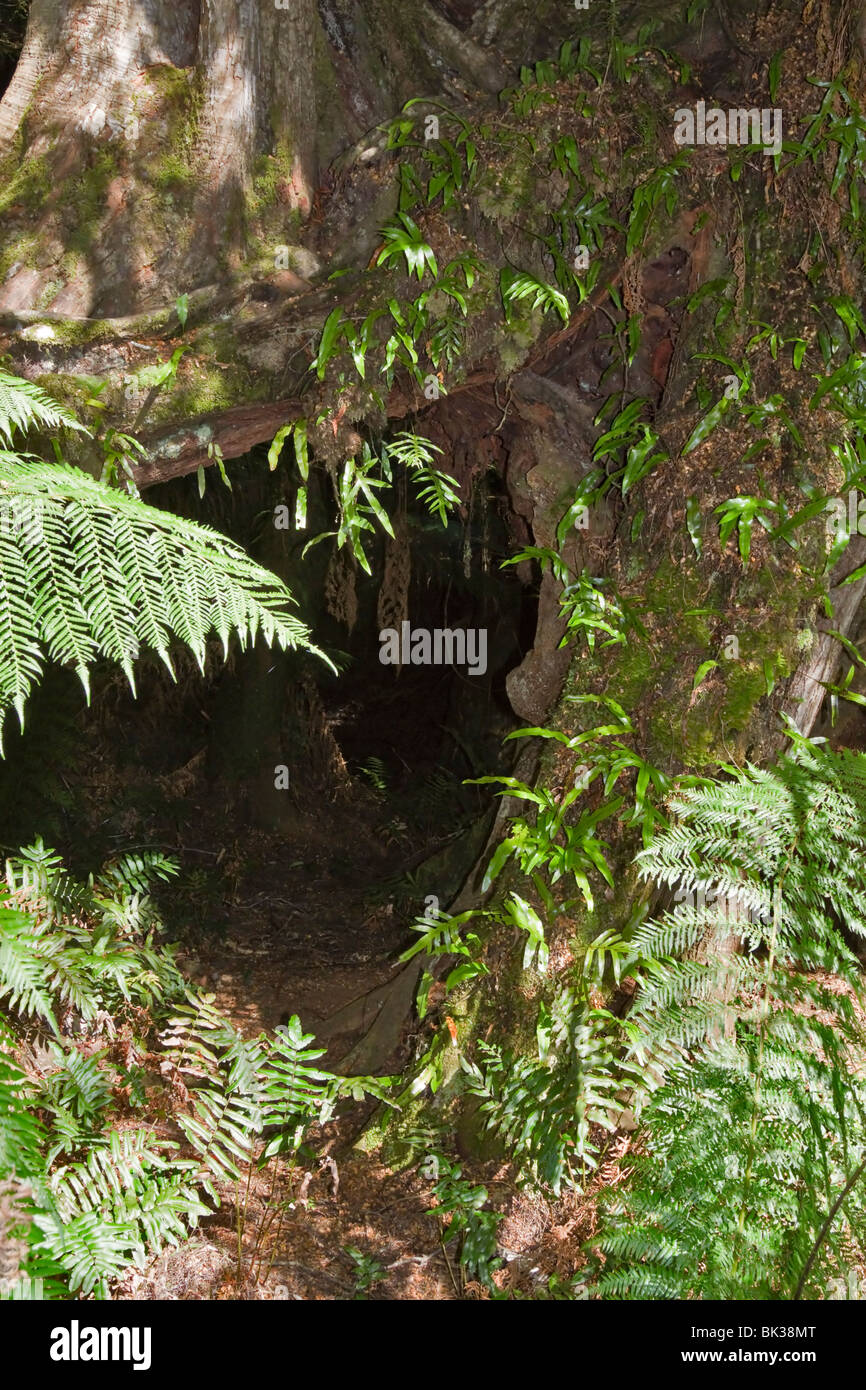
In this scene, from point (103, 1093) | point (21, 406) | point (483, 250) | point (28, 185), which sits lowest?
point (103, 1093)

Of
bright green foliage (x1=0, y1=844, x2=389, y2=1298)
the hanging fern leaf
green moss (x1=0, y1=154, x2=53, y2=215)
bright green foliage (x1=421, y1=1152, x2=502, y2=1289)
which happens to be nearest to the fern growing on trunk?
bright green foliage (x1=421, y1=1152, x2=502, y2=1289)

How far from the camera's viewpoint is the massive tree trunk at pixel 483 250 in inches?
119

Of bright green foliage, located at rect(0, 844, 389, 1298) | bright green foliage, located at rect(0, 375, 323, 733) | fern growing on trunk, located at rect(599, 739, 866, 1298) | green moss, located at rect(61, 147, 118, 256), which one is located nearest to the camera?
bright green foliage, located at rect(0, 375, 323, 733)

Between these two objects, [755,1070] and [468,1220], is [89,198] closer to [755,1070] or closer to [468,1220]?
[755,1070]

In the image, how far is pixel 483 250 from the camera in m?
3.20

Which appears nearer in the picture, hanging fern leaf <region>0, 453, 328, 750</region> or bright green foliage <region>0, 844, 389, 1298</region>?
hanging fern leaf <region>0, 453, 328, 750</region>

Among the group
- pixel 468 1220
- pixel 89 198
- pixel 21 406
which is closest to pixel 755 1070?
pixel 468 1220

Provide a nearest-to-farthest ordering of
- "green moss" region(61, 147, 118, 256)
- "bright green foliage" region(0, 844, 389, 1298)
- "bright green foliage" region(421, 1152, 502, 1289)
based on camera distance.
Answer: "bright green foliage" region(0, 844, 389, 1298) < "bright green foliage" region(421, 1152, 502, 1289) < "green moss" region(61, 147, 118, 256)

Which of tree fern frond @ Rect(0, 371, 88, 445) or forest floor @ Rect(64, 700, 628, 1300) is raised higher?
tree fern frond @ Rect(0, 371, 88, 445)

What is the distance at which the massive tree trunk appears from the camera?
3018 mm

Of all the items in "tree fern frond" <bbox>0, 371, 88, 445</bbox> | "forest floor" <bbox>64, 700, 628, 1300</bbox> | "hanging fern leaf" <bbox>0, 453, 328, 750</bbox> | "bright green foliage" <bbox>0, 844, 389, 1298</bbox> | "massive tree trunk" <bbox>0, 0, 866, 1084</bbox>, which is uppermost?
"massive tree trunk" <bbox>0, 0, 866, 1084</bbox>

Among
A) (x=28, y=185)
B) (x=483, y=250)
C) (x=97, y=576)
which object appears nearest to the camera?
(x=97, y=576)

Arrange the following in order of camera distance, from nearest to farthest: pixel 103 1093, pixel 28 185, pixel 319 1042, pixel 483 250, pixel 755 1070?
pixel 755 1070 < pixel 103 1093 < pixel 28 185 < pixel 483 250 < pixel 319 1042

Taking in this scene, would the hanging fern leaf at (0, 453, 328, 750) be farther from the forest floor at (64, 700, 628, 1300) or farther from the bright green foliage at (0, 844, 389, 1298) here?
the forest floor at (64, 700, 628, 1300)
